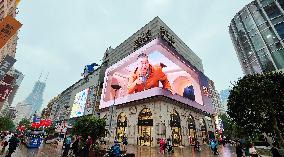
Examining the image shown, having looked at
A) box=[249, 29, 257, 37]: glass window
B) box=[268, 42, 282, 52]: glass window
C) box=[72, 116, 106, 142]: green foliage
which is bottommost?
box=[72, 116, 106, 142]: green foliage

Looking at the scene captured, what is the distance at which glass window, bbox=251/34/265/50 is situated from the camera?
37.5 m

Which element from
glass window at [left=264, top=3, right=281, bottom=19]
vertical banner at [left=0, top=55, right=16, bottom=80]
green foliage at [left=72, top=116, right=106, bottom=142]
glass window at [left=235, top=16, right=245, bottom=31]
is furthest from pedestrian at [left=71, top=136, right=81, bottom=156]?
glass window at [left=235, top=16, right=245, bottom=31]

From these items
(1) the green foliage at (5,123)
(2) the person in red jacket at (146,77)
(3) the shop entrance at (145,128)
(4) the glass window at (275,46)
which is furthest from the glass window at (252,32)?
(1) the green foliage at (5,123)

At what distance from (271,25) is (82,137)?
129ft

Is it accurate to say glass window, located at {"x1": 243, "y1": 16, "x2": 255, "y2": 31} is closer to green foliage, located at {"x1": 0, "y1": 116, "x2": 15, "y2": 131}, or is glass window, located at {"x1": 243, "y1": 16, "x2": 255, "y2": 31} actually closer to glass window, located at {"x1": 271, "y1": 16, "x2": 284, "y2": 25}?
glass window, located at {"x1": 271, "y1": 16, "x2": 284, "y2": 25}

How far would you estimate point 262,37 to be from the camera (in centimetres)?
3734

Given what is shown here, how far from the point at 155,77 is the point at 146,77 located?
1557 millimetres

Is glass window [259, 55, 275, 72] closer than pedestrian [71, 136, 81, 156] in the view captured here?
No

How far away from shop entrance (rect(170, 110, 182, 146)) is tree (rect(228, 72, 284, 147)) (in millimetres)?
9375

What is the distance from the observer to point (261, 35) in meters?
37.7

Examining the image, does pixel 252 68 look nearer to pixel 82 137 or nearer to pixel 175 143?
pixel 175 143

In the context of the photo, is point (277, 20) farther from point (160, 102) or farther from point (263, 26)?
point (160, 102)

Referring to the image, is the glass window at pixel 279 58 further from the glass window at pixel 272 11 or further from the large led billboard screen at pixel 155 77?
the large led billboard screen at pixel 155 77

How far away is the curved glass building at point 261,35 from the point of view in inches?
Answer: 1348
